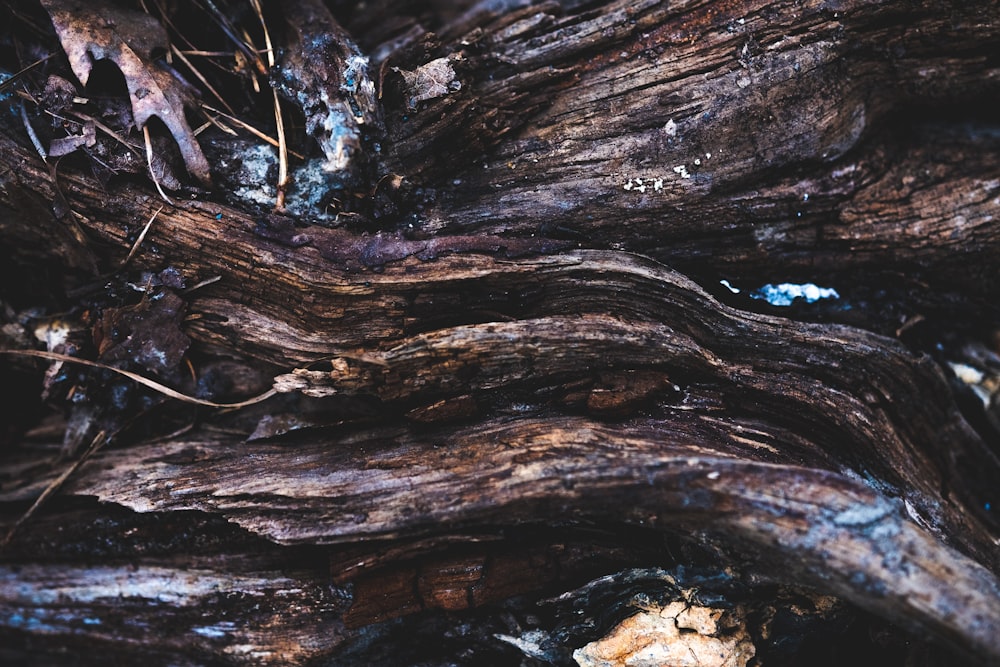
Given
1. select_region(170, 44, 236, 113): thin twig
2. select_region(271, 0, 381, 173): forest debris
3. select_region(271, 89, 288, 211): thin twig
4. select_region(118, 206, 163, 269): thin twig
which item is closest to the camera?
select_region(271, 0, 381, 173): forest debris

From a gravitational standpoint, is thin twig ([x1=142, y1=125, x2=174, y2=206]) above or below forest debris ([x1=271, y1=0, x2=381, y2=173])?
below

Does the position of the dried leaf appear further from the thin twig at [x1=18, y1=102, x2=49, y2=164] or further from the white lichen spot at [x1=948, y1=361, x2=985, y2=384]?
the white lichen spot at [x1=948, y1=361, x2=985, y2=384]

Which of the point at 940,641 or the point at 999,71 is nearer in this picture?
the point at 940,641

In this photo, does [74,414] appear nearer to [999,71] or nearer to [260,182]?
[260,182]

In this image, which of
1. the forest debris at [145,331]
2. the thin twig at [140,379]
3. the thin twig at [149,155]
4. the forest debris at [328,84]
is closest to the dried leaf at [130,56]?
the thin twig at [149,155]

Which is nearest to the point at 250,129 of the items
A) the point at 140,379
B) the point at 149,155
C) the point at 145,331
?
the point at 149,155

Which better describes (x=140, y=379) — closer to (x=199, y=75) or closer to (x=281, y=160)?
(x=281, y=160)

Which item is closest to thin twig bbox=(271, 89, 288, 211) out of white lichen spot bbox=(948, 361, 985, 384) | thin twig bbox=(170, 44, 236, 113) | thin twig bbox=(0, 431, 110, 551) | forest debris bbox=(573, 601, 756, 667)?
thin twig bbox=(170, 44, 236, 113)

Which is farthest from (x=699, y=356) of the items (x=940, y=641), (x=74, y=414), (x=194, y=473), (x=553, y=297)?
(x=74, y=414)
